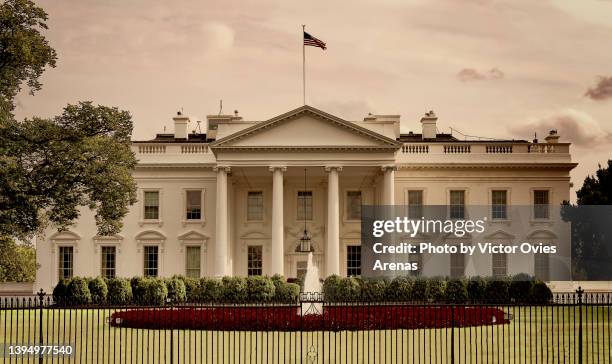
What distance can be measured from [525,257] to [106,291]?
27.6 meters

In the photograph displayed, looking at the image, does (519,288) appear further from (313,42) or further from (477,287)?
(313,42)

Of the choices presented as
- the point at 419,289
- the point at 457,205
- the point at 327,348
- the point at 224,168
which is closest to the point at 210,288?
the point at 224,168

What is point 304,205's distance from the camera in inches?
2350

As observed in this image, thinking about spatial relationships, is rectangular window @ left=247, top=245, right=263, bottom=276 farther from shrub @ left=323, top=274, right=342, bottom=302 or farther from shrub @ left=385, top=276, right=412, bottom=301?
shrub @ left=385, top=276, right=412, bottom=301

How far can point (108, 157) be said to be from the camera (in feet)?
118

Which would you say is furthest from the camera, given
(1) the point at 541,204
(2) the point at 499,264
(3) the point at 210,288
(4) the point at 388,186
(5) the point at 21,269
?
(5) the point at 21,269

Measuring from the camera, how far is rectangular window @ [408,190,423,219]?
195ft

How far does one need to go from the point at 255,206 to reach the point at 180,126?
8.97m

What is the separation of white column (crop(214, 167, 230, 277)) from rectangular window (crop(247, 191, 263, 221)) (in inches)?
195

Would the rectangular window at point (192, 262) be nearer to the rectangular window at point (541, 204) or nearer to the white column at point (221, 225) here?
the white column at point (221, 225)

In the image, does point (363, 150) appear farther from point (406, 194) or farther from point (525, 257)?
point (525, 257)

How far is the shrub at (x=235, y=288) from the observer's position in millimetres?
47250

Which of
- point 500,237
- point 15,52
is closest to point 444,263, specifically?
point 500,237

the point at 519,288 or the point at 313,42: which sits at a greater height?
the point at 313,42
